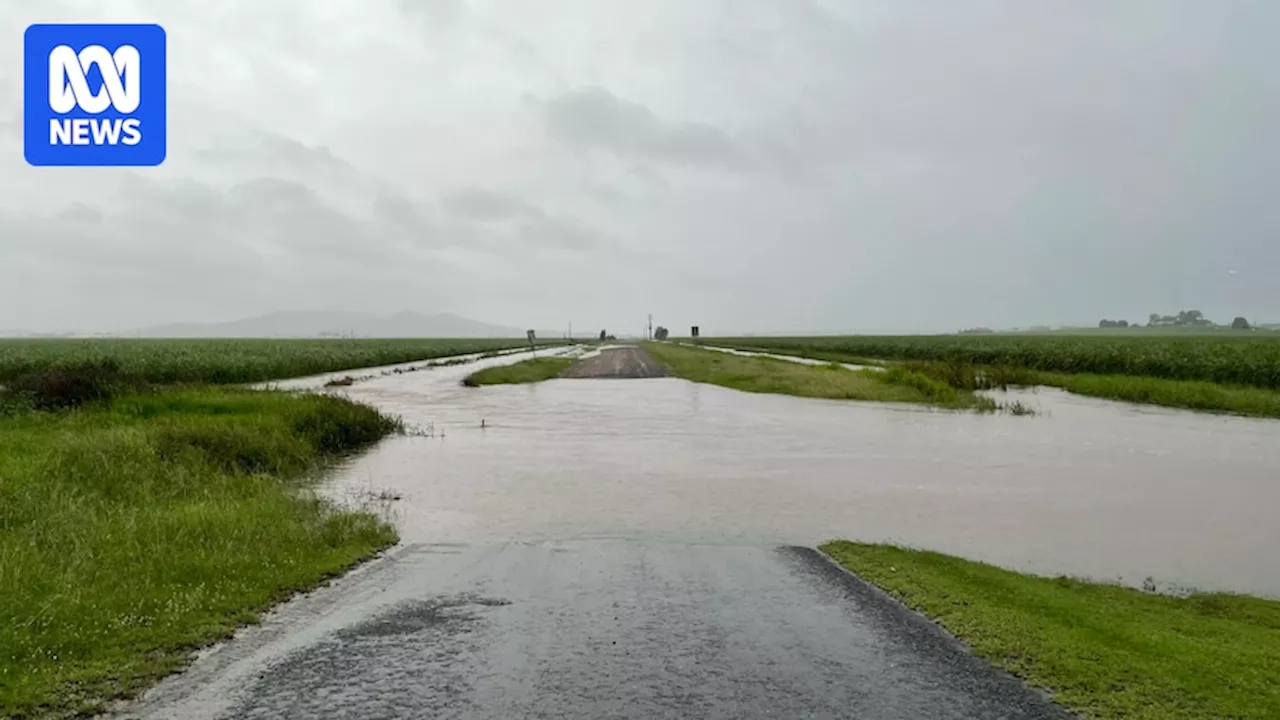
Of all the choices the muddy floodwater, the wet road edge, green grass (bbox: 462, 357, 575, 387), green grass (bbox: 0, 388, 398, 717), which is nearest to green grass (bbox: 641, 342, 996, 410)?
the muddy floodwater

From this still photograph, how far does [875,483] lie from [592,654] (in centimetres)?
1244

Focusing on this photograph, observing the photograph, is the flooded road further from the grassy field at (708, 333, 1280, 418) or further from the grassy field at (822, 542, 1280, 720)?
the grassy field at (708, 333, 1280, 418)

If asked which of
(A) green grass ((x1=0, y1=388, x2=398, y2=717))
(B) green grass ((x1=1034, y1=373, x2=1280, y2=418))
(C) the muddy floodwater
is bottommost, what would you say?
(C) the muddy floodwater

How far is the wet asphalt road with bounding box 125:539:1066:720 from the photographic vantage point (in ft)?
21.1

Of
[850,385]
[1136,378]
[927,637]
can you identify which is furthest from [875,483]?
[1136,378]

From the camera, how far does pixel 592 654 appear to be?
7605 mm

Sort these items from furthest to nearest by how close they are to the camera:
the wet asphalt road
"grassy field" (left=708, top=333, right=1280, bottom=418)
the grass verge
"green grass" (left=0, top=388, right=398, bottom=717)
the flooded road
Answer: "grassy field" (left=708, top=333, right=1280, bottom=418) < the grass verge < "green grass" (left=0, top=388, right=398, bottom=717) < the flooded road < the wet asphalt road

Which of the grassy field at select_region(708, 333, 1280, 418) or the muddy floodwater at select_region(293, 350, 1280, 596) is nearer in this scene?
the muddy floodwater at select_region(293, 350, 1280, 596)

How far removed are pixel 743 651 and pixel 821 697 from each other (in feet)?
4.10

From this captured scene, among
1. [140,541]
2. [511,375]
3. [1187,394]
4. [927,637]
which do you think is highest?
[511,375]

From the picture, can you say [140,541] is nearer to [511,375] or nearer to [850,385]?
[850,385]

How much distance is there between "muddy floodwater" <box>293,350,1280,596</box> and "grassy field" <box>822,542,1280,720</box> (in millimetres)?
1884

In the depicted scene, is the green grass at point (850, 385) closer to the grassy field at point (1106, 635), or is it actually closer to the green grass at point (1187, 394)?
the green grass at point (1187, 394)

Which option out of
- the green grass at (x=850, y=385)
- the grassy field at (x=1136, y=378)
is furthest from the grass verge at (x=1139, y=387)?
the green grass at (x=850, y=385)
